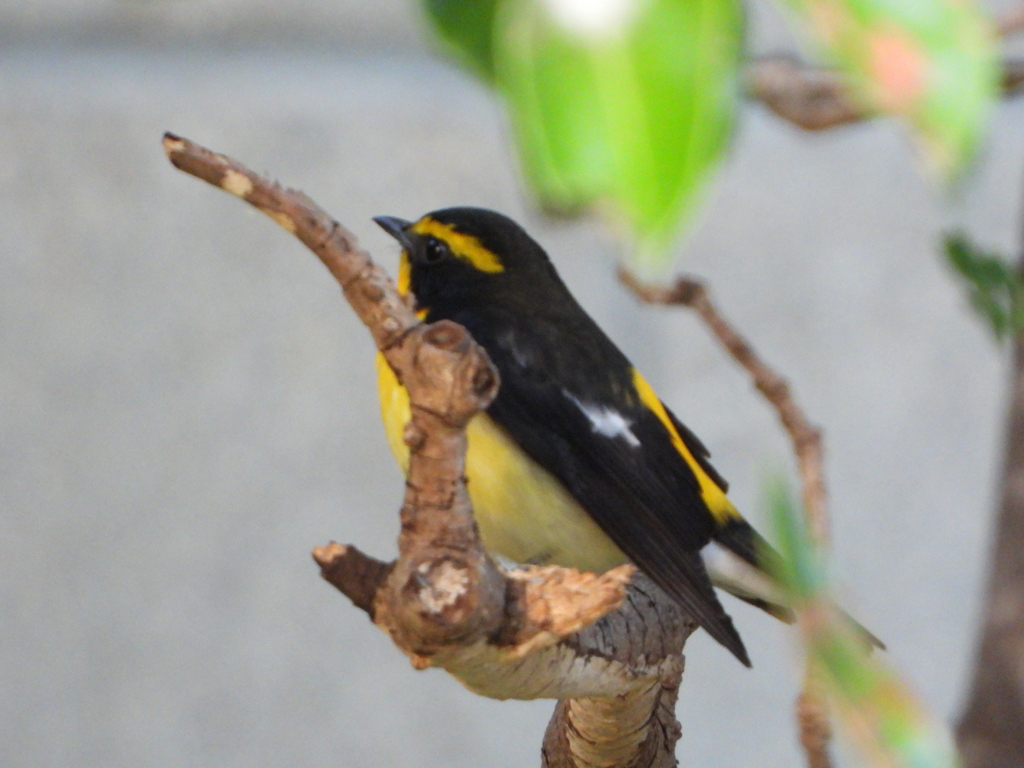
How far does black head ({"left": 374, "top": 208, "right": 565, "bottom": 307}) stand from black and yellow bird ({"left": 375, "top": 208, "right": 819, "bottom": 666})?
0.14 feet

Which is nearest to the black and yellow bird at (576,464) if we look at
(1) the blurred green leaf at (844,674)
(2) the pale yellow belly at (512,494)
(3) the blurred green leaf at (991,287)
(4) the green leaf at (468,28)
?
(2) the pale yellow belly at (512,494)

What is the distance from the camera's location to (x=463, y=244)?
6.27 feet

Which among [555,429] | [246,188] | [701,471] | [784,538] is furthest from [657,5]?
[701,471]

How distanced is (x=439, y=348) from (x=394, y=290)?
0.06 m

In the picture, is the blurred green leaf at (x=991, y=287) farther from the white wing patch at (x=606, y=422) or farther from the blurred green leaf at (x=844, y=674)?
the blurred green leaf at (x=844, y=674)

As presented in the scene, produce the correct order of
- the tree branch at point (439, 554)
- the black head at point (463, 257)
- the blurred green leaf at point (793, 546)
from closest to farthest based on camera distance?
1. the blurred green leaf at point (793, 546)
2. the tree branch at point (439, 554)
3. the black head at point (463, 257)

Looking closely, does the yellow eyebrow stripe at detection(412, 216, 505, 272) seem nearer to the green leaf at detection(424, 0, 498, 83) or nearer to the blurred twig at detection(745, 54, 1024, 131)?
the blurred twig at detection(745, 54, 1024, 131)

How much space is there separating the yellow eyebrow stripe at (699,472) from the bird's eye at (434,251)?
13.2 inches

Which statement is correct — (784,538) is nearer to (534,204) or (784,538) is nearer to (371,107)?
(534,204)

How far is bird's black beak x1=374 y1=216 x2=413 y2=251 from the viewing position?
1918 mm

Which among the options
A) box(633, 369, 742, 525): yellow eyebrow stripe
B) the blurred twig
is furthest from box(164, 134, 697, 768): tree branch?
box(633, 369, 742, 525): yellow eyebrow stripe

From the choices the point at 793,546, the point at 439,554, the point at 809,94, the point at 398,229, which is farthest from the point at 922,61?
the point at 398,229

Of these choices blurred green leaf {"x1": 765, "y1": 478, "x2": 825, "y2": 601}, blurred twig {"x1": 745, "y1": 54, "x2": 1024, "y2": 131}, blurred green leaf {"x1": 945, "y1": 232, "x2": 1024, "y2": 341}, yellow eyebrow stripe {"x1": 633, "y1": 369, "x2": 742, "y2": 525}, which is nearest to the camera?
blurred green leaf {"x1": 765, "y1": 478, "x2": 825, "y2": 601}

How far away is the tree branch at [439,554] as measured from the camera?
2.94 ft
